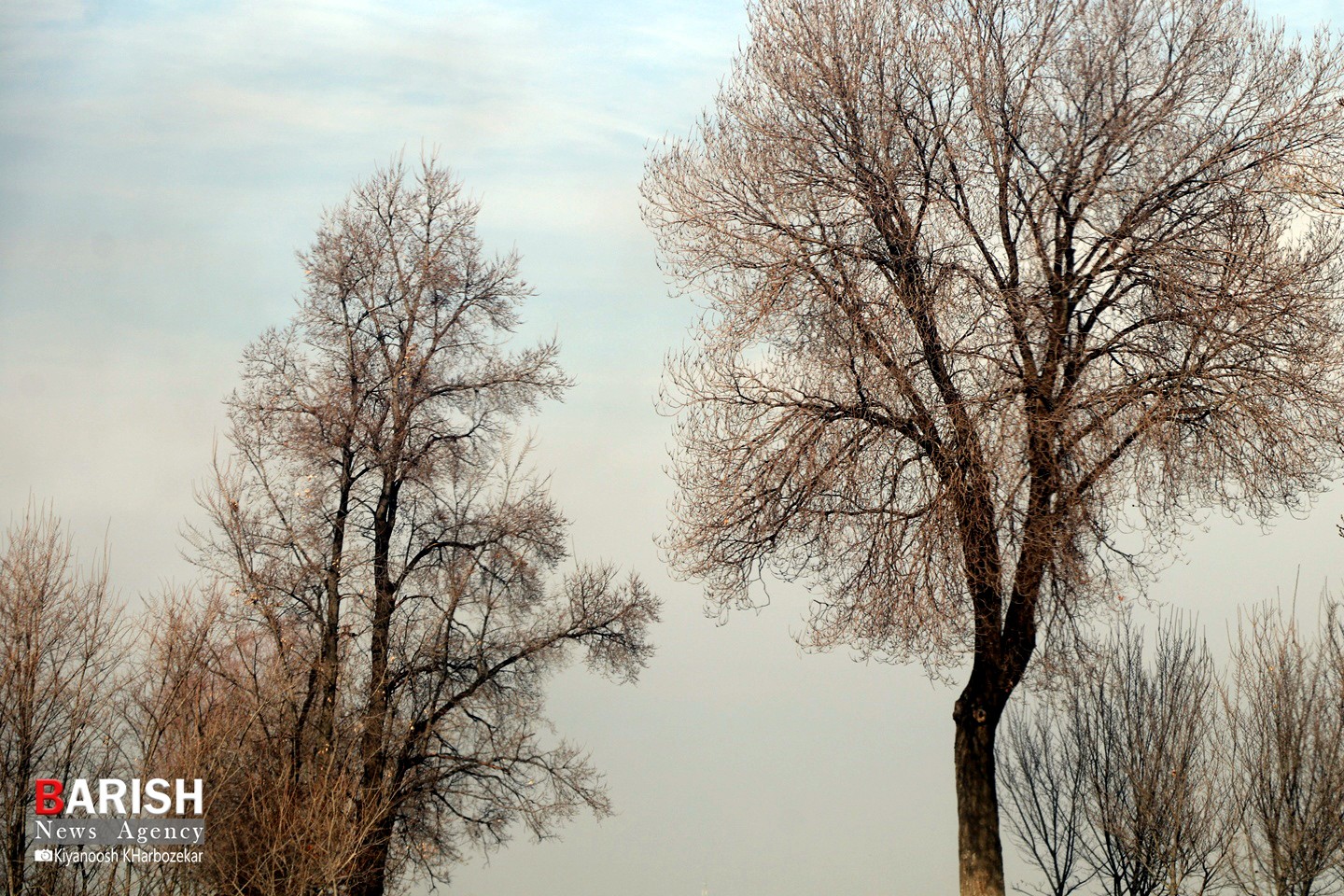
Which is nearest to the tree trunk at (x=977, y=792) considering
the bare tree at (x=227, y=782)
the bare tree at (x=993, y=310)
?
the bare tree at (x=993, y=310)

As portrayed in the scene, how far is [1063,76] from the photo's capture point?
11984mm

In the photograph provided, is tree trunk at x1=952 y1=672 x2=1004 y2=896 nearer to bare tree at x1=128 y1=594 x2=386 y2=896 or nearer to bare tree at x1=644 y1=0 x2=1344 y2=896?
bare tree at x1=644 y1=0 x2=1344 y2=896

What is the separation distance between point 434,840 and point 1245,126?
38.1ft

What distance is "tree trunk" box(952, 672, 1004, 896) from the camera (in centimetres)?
1134

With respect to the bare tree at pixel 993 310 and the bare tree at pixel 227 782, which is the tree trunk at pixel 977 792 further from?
the bare tree at pixel 227 782

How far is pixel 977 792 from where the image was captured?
11531 mm

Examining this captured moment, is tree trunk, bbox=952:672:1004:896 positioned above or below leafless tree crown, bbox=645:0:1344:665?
below

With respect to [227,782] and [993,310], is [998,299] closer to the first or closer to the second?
[993,310]

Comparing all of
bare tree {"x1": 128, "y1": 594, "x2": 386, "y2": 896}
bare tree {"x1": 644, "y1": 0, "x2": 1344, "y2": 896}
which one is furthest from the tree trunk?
bare tree {"x1": 128, "y1": 594, "x2": 386, "y2": 896}

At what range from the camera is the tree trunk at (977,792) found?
37.2 feet

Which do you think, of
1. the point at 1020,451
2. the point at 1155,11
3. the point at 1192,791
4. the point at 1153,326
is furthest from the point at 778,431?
the point at 1192,791

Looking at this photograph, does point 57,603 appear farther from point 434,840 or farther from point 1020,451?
point 1020,451

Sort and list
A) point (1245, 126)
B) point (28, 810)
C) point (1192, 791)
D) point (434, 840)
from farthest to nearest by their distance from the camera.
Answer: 1. point (434, 840)
2. point (1192, 791)
3. point (1245, 126)
4. point (28, 810)

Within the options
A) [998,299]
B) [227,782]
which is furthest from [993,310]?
[227,782]
